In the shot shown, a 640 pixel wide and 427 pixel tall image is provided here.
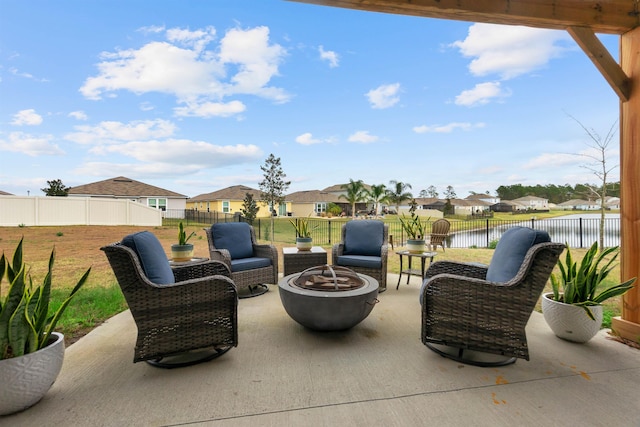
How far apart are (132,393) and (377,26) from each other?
22.9ft

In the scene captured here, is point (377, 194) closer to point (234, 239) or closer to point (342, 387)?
point (234, 239)

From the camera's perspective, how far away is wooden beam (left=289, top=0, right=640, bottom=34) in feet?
8.44

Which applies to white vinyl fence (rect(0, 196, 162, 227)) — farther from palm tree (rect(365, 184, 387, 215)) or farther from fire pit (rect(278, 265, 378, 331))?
palm tree (rect(365, 184, 387, 215))

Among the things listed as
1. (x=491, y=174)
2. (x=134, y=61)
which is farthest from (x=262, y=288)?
(x=491, y=174)

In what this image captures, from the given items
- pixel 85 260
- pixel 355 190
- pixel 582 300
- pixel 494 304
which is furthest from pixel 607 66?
pixel 355 190

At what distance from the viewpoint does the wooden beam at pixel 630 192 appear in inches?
100

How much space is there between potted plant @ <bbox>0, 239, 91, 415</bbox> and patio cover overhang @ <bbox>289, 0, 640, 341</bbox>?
288 centimetres

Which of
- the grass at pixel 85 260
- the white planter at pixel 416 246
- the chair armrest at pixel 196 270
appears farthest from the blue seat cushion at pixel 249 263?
the white planter at pixel 416 246

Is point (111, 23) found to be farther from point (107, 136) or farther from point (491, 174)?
point (491, 174)

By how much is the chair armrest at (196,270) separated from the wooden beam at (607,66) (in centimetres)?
402

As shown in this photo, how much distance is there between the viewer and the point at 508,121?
27.7 feet

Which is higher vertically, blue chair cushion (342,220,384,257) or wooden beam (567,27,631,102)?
wooden beam (567,27,631,102)

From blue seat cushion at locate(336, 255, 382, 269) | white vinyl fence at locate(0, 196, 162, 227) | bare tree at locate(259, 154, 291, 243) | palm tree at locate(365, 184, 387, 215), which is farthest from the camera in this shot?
palm tree at locate(365, 184, 387, 215)

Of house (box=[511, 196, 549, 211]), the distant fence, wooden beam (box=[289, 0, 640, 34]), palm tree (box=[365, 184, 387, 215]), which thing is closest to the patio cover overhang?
wooden beam (box=[289, 0, 640, 34])
